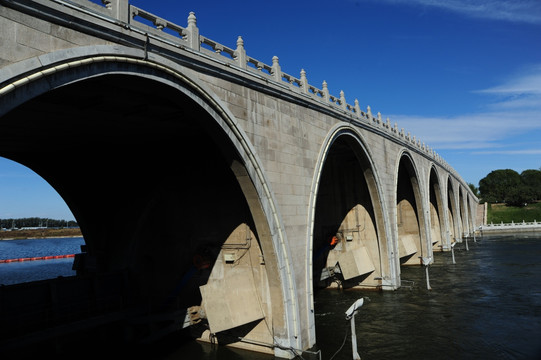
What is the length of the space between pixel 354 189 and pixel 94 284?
1843 centimetres

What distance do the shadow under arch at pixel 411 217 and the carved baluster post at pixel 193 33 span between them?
27976 mm

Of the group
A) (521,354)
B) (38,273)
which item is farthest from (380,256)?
(38,273)

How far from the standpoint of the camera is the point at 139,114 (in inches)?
530

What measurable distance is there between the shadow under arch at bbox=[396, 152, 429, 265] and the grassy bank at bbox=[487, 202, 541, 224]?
2690 inches

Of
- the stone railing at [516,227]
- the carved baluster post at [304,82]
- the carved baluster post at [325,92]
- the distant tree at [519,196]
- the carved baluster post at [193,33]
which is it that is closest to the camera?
the carved baluster post at [193,33]

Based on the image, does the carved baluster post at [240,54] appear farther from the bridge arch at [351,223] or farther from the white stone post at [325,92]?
the bridge arch at [351,223]

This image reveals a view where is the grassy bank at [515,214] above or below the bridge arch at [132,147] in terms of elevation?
below

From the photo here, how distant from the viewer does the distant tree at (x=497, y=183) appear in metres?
113

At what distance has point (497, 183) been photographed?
419 ft

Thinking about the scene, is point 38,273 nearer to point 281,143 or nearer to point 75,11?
point 281,143

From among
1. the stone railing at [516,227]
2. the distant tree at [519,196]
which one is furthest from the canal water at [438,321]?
the distant tree at [519,196]

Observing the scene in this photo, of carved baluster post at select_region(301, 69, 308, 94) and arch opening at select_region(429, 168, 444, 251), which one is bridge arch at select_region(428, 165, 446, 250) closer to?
arch opening at select_region(429, 168, 444, 251)

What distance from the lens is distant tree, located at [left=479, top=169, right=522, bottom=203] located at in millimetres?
112750

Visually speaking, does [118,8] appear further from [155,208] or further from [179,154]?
[155,208]
